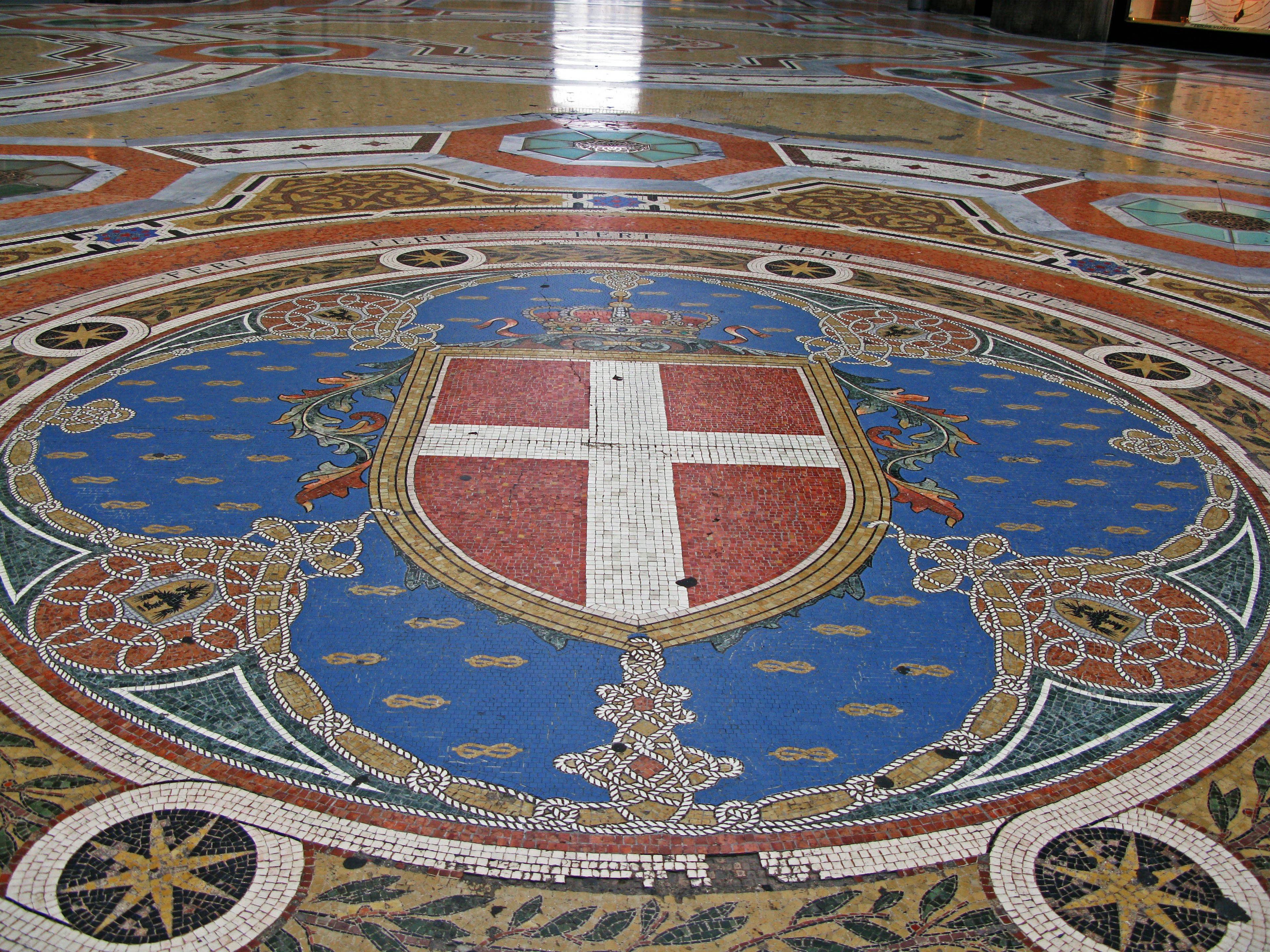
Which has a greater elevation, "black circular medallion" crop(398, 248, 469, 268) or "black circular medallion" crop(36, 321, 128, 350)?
"black circular medallion" crop(398, 248, 469, 268)

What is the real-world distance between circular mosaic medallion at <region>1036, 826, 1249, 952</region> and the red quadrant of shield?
1.25m

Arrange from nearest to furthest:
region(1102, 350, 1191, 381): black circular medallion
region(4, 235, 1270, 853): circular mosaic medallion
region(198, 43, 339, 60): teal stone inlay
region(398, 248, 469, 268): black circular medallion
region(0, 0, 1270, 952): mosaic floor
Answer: region(0, 0, 1270, 952): mosaic floor, region(4, 235, 1270, 853): circular mosaic medallion, region(1102, 350, 1191, 381): black circular medallion, region(398, 248, 469, 268): black circular medallion, region(198, 43, 339, 60): teal stone inlay

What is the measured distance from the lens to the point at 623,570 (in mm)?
3314

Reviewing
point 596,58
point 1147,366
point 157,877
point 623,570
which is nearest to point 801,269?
point 1147,366

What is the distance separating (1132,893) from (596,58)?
14.5 meters

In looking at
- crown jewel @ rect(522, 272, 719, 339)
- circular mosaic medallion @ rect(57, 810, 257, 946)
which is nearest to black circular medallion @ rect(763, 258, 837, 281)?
crown jewel @ rect(522, 272, 719, 339)

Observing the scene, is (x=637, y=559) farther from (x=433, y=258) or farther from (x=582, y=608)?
(x=433, y=258)

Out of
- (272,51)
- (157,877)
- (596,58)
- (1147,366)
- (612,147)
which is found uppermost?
(596,58)

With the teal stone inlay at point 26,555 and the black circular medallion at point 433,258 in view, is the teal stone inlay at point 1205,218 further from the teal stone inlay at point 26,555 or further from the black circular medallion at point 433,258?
the teal stone inlay at point 26,555

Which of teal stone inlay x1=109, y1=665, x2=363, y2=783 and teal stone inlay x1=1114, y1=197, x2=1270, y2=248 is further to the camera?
teal stone inlay x1=1114, y1=197, x2=1270, y2=248

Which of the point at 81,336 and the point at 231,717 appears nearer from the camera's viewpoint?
the point at 231,717

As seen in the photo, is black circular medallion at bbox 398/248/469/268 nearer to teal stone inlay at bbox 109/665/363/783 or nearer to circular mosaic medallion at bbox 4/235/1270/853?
circular mosaic medallion at bbox 4/235/1270/853

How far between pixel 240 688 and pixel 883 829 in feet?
5.90

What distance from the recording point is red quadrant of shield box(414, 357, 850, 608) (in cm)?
336
